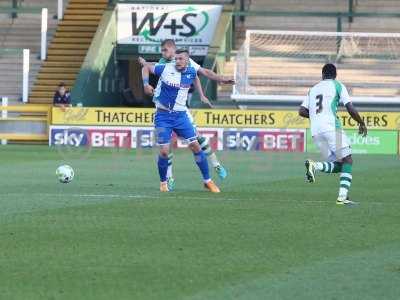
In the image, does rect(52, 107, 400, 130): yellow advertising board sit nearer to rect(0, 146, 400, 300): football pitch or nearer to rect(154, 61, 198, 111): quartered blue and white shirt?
rect(0, 146, 400, 300): football pitch

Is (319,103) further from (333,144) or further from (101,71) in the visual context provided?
(101,71)

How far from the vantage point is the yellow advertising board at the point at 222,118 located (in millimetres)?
37688

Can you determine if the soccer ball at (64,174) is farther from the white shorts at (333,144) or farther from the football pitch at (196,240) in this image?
the white shorts at (333,144)

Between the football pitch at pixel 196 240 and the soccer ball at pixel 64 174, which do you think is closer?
the football pitch at pixel 196 240

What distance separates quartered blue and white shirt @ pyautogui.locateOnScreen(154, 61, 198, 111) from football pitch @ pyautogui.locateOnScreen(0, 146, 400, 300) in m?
1.28

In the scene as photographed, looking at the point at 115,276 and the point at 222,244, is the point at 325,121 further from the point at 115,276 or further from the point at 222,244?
the point at 115,276

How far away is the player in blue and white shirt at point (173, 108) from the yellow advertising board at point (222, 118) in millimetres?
18481

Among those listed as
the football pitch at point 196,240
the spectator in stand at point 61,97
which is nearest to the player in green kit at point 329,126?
the football pitch at point 196,240

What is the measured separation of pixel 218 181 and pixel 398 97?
19242 millimetres

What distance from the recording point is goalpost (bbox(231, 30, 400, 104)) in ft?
136

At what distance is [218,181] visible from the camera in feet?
73.2

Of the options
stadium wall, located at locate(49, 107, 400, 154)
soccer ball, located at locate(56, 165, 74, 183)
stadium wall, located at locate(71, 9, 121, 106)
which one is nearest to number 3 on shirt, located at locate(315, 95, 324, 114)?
soccer ball, located at locate(56, 165, 74, 183)

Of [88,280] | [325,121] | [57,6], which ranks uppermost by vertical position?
[57,6]

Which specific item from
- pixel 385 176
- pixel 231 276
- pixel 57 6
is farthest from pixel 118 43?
pixel 231 276
